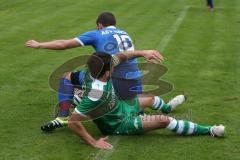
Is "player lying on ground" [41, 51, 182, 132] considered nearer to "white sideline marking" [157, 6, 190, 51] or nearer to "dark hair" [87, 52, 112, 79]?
"dark hair" [87, 52, 112, 79]

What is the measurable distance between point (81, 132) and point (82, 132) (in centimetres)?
1

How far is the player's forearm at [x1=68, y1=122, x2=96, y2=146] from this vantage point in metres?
7.09

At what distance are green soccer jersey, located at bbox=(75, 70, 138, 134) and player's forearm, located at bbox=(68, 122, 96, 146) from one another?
170 millimetres

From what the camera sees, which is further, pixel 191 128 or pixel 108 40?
pixel 108 40

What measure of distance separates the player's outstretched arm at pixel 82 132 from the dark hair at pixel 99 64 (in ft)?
2.01

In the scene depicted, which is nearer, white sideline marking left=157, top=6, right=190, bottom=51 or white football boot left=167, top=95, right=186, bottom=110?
white football boot left=167, top=95, right=186, bottom=110

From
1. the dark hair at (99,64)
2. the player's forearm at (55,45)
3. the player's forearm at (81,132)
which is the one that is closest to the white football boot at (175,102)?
the dark hair at (99,64)

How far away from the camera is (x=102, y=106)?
23.8 feet

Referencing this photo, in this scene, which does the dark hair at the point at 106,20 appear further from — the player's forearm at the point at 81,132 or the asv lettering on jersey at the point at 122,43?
the player's forearm at the point at 81,132

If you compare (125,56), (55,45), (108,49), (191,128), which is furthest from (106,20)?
(191,128)

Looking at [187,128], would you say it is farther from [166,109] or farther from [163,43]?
[163,43]

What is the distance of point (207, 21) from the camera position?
21.9 meters

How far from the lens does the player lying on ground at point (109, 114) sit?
714cm

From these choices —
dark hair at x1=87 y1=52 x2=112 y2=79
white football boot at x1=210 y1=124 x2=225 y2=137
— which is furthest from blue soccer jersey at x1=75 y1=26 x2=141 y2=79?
white football boot at x1=210 y1=124 x2=225 y2=137
